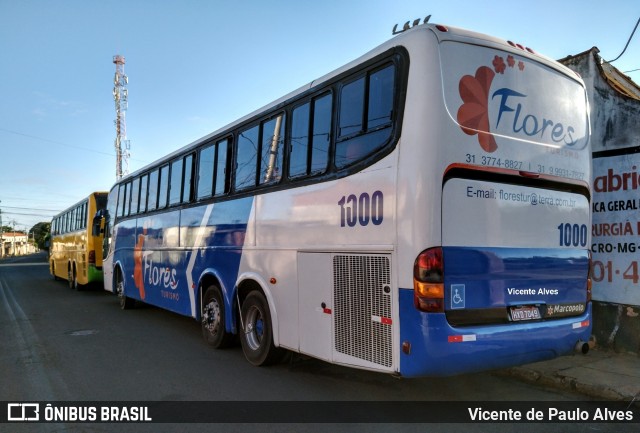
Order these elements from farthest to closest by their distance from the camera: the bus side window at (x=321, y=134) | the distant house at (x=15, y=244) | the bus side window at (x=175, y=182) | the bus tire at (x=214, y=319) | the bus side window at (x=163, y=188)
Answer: the distant house at (x=15, y=244) < the bus side window at (x=163, y=188) < the bus side window at (x=175, y=182) < the bus tire at (x=214, y=319) < the bus side window at (x=321, y=134)

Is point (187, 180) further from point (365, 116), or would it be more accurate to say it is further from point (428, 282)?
point (428, 282)

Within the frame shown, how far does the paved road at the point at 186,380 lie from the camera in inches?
185

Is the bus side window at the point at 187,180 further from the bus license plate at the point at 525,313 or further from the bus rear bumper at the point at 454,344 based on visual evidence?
the bus license plate at the point at 525,313

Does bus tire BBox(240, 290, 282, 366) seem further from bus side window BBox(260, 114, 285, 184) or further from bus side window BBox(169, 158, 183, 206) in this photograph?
bus side window BBox(169, 158, 183, 206)

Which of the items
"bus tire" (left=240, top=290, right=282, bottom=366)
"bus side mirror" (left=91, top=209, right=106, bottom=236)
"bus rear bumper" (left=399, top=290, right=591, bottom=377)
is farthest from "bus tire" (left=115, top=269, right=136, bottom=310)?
"bus rear bumper" (left=399, top=290, right=591, bottom=377)

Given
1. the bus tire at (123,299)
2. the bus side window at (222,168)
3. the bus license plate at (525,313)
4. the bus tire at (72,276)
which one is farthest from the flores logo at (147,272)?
the bus tire at (72,276)

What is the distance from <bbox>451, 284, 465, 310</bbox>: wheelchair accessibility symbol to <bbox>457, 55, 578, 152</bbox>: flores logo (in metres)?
1.28

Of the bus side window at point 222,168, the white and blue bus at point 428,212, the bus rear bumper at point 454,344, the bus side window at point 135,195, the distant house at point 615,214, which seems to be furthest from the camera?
the bus side window at point 135,195

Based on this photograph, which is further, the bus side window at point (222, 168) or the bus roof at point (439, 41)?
A: the bus side window at point (222, 168)

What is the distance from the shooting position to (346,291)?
16.0 feet

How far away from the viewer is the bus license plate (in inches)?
182

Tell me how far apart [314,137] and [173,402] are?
320cm

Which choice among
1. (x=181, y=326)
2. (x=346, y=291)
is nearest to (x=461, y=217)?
(x=346, y=291)

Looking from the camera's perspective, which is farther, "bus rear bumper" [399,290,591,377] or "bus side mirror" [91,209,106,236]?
"bus side mirror" [91,209,106,236]
